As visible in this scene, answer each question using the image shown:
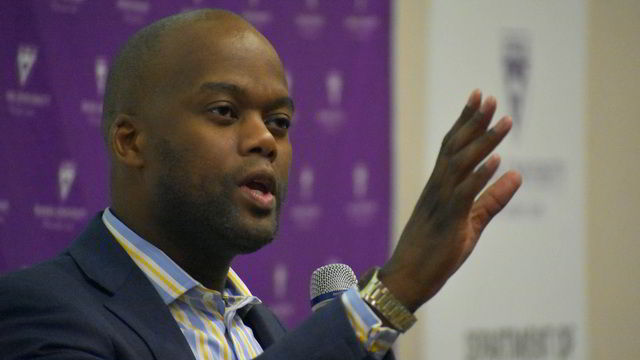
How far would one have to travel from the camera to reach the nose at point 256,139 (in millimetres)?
1760

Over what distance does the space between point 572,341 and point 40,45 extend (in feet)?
9.34

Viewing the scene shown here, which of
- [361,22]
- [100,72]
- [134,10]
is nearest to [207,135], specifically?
[100,72]

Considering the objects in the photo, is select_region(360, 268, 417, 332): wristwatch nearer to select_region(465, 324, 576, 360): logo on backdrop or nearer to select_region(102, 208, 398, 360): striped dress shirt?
select_region(102, 208, 398, 360): striped dress shirt

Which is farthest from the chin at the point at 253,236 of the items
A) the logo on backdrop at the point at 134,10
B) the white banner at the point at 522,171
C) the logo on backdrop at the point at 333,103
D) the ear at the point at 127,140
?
the white banner at the point at 522,171

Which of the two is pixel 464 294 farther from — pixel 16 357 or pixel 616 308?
pixel 16 357

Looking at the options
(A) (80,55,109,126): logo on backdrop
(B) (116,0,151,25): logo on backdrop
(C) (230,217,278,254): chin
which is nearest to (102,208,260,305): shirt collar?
(C) (230,217,278,254): chin

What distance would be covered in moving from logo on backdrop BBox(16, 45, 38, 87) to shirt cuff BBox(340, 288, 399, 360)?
2.08 meters

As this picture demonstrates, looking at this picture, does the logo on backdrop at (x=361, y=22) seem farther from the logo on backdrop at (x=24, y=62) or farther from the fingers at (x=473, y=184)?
the fingers at (x=473, y=184)

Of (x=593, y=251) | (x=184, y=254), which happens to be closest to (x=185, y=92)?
(x=184, y=254)

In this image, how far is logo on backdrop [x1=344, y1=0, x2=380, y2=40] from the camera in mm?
4051

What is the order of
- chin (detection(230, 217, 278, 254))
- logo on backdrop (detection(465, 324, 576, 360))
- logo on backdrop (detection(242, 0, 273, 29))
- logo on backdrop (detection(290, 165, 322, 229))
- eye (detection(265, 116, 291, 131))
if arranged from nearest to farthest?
chin (detection(230, 217, 278, 254))
eye (detection(265, 116, 291, 131))
logo on backdrop (detection(242, 0, 273, 29))
logo on backdrop (detection(290, 165, 322, 229))
logo on backdrop (detection(465, 324, 576, 360))

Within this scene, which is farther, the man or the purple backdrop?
the purple backdrop

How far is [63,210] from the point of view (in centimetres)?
329

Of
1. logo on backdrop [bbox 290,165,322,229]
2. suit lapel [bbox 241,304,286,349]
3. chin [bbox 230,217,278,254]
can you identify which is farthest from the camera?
logo on backdrop [bbox 290,165,322,229]
